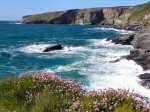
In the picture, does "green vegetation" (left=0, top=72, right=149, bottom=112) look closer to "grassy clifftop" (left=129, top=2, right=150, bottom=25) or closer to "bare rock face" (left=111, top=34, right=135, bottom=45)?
"bare rock face" (left=111, top=34, right=135, bottom=45)

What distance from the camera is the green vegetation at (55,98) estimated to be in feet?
36.9

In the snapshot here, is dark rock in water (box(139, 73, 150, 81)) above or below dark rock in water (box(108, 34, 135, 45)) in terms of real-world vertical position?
above

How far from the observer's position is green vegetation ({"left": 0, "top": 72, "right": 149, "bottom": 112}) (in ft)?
36.9

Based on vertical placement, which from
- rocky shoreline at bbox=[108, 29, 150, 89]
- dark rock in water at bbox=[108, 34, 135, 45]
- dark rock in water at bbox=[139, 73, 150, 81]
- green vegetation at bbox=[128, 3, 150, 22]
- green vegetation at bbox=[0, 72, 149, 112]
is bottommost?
green vegetation at bbox=[128, 3, 150, 22]

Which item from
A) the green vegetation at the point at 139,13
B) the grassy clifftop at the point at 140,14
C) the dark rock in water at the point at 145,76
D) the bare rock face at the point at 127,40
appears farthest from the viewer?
the green vegetation at the point at 139,13

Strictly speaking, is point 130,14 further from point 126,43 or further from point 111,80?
point 111,80

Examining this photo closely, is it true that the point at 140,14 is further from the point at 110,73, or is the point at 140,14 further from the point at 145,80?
the point at 145,80

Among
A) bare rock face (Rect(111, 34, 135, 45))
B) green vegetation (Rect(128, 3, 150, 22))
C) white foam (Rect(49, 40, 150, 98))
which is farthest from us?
green vegetation (Rect(128, 3, 150, 22))

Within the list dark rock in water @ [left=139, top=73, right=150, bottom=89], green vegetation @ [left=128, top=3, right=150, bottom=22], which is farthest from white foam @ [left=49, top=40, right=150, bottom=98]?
green vegetation @ [left=128, top=3, right=150, bottom=22]

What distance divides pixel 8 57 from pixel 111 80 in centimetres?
2546

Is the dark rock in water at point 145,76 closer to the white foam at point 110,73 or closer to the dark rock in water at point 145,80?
the dark rock in water at point 145,80

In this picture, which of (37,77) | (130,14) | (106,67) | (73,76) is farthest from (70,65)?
(130,14)

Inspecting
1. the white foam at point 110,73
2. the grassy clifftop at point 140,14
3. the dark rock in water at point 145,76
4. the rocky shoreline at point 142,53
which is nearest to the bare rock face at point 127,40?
the rocky shoreline at point 142,53

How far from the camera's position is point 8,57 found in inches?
2367
